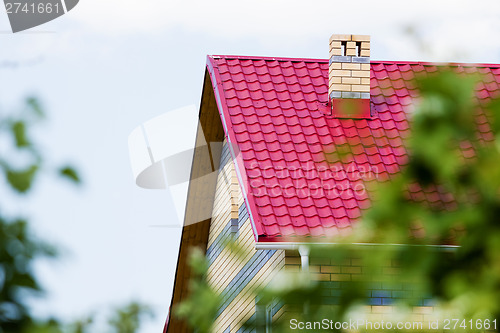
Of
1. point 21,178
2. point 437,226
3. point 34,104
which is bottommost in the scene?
point 437,226

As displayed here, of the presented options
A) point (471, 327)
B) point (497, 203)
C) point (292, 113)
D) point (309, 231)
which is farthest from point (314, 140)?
point (497, 203)

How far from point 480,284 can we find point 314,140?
28.3 feet

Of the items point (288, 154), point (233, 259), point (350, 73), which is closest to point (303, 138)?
point (288, 154)

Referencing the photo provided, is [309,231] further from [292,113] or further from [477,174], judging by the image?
[477,174]

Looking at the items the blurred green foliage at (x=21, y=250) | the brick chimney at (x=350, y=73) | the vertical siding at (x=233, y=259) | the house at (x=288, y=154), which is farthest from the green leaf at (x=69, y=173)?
the brick chimney at (x=350, y=73)

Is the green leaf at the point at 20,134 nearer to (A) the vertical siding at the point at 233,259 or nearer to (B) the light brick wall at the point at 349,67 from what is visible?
(A) the vertical siding at the point at 233,259

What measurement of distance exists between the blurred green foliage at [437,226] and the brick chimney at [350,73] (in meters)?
8.92

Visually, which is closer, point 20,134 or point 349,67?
point 20,134

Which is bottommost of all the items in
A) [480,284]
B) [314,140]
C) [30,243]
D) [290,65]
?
[480,284]

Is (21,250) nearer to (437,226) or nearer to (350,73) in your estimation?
(437,226)

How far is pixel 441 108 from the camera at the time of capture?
1.82 metres

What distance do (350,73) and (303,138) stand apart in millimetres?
1173

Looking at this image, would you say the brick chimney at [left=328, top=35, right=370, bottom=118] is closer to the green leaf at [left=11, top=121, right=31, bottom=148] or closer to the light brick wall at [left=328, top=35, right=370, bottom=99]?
the light brick wall at [left=328, top=35, right=370, bottom=99]

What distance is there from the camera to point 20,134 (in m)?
2.02
